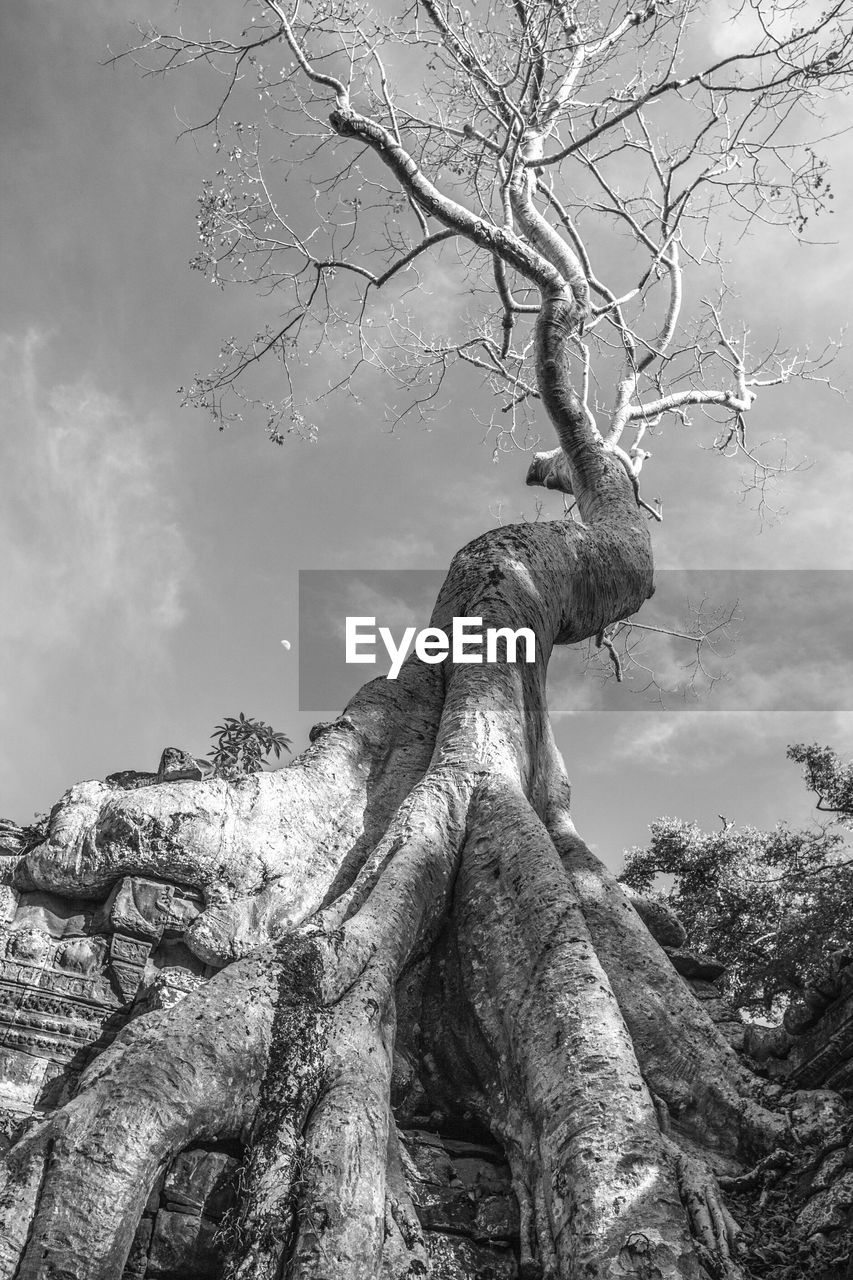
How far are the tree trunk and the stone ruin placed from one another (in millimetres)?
99

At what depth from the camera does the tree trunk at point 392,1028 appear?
6.92ft

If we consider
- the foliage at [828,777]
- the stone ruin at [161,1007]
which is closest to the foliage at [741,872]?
the foliage at [828,777]

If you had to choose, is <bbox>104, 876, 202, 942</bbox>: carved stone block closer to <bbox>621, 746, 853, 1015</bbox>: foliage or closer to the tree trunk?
the tree trunk

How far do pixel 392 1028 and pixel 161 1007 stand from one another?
91cm

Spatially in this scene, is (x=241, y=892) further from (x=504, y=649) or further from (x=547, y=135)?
(x=547, y=135)

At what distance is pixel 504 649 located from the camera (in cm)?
501

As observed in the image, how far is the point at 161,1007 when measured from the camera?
3.19 m

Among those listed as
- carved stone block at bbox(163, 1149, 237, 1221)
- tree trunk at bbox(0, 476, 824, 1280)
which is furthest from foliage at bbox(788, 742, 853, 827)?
carved stone block at bbox(163, 1149, 237, 1221)

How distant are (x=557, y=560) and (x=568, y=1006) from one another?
138 inches

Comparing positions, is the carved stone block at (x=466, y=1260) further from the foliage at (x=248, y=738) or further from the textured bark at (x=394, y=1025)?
the foliage at (x=248, y=738)

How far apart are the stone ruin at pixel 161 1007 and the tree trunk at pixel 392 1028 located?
Answer: 0.10 metres

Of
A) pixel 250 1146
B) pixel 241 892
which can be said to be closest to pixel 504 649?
pixel 241 892

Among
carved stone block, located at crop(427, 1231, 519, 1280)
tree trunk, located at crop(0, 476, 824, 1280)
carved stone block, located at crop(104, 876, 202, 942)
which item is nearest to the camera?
tree trunk, located at crop(0, 476, 824, 1280)

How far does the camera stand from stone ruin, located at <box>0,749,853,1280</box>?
2279 millimetres
